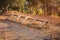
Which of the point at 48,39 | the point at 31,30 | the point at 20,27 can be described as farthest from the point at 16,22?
the point at 48,39

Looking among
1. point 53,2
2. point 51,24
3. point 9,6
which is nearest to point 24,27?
point 51,24

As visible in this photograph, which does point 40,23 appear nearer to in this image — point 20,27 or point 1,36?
point 20,27

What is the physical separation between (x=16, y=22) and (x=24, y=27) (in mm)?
1081

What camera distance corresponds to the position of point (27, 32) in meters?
8.46

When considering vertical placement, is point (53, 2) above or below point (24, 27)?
above

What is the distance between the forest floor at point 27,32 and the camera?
7711 mm

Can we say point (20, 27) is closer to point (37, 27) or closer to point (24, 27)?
point (24, 27)

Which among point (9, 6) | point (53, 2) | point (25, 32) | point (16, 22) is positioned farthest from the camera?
point (9, 6)

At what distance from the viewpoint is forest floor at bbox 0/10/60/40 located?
7.71 metres

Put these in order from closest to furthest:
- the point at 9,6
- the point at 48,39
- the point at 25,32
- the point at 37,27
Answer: the point at 48,39 < the point at 25,32 < the point at 37,27 < the point at 9,6

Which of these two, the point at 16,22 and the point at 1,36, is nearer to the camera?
the point at 1,36

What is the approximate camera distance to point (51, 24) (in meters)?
9.66

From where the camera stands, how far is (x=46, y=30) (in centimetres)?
864

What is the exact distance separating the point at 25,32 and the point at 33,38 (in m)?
0.95
